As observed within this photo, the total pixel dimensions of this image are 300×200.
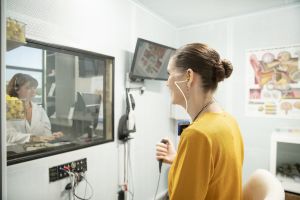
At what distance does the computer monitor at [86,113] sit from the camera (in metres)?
1.63

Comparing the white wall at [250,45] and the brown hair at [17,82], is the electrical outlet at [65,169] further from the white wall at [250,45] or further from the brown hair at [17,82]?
the white wall at [250,45]

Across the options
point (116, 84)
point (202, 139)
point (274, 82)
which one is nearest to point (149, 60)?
point (116, 84)

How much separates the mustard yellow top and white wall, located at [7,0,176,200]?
3.23ft

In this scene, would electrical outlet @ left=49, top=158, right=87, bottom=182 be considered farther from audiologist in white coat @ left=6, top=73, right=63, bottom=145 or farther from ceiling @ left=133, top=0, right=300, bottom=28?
ceiling @ left=133, top=0, right=300, bottom=28

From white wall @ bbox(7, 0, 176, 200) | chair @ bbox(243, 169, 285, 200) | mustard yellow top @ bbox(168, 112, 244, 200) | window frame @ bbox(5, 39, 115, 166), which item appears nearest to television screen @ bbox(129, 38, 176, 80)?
white wall @ bbox(7, 0, 176, 200)

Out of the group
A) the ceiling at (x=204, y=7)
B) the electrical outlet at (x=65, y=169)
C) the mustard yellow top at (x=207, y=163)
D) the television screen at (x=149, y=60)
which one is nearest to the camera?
the mustard yellow top at (x=207, y=163)

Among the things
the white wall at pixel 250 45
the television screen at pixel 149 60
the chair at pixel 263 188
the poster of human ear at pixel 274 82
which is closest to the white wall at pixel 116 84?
the television screen at pixel 149 60

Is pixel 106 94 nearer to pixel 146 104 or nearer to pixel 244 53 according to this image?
pixel 146 104

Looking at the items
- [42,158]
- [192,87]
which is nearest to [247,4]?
[192,87]

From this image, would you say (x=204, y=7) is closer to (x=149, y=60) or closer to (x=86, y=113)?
(x=149, y=60)

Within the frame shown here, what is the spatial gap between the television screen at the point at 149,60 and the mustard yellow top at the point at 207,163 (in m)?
1.26

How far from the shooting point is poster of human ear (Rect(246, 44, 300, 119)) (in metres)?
2.11

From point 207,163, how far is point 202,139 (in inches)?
3.6

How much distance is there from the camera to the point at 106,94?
185 cm
